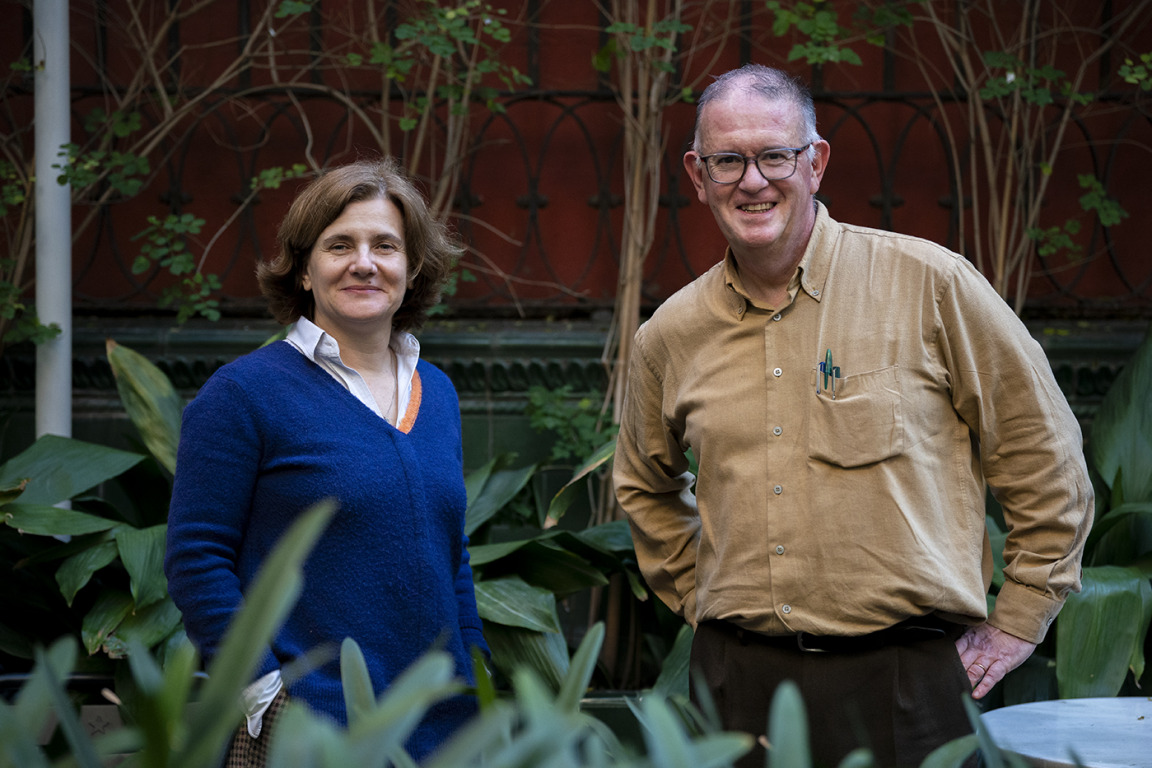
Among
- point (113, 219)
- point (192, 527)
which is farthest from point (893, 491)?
point (113, 219)

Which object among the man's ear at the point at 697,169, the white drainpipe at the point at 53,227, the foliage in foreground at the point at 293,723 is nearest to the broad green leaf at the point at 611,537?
the man's ear at the point at 697,169

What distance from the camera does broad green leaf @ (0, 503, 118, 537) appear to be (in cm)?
301

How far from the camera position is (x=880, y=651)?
1940 mm

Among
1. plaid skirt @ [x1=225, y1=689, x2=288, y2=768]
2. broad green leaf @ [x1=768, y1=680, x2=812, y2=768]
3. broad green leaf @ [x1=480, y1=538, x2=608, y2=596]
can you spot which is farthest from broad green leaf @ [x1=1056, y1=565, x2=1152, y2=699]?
broad green leaf @ [x1=768, y1=680, x2=812, y2=768]

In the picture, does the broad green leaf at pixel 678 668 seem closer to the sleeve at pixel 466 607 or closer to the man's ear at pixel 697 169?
the sleeve at pixel 466 607

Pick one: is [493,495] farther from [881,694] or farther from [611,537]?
[881,694]

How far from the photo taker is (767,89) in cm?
197

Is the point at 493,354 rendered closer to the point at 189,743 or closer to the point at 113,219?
the point at 113,219

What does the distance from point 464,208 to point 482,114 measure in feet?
1.24

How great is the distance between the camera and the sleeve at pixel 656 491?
2275 mm

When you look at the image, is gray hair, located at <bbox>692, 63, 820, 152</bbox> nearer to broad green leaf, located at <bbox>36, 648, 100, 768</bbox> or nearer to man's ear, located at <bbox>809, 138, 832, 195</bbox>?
man's ear, located at <bbox>809, 138, 832, 195</bbox>

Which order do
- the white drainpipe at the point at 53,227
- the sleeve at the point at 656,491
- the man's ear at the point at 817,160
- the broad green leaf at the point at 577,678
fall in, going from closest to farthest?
the broad green leaf at the point at 577,678
the man's ear at the point at 817,160
the sleeve at the point at 656,491
the white drainpipe at the point at 53,227

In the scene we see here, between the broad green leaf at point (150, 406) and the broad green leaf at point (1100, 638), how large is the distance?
2557 millimetres

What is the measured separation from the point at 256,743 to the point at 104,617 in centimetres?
132
